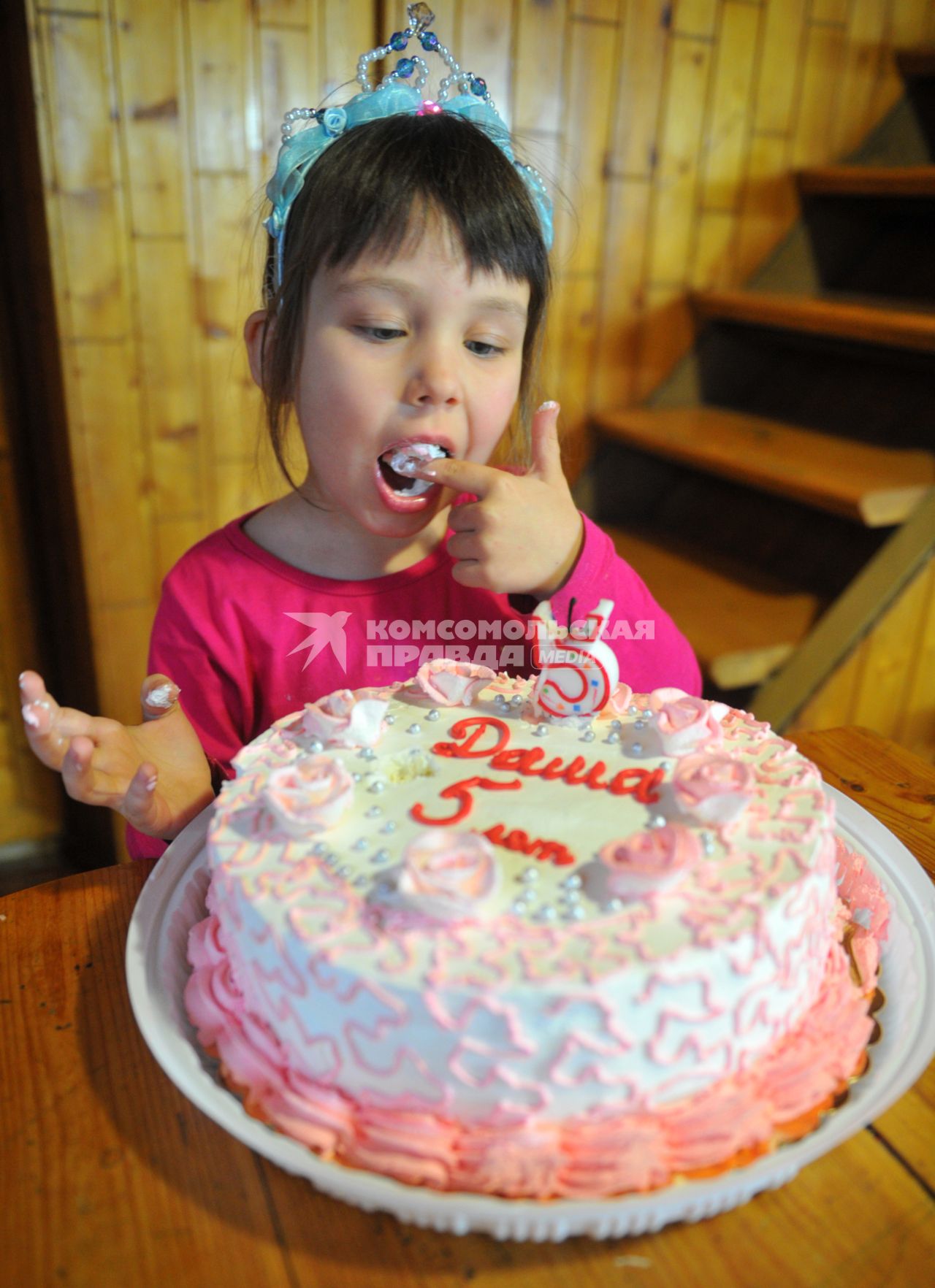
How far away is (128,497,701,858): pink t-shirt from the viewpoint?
50.0 inches

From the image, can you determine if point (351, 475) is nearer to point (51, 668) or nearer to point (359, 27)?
point (359, 27)

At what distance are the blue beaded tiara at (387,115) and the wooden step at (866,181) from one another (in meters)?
1.48

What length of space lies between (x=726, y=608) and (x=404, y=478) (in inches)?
50.2

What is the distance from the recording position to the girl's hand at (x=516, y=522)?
44.8 inches

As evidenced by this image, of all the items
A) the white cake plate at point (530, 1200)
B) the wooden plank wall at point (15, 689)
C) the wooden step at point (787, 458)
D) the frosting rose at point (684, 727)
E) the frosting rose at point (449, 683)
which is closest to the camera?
the white cake plate at point (530, 1200)

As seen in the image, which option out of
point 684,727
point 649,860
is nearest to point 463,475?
point 684,727

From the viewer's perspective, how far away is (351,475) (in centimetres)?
119

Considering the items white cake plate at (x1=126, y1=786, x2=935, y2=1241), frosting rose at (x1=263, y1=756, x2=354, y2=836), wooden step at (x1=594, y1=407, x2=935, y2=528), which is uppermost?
frosting rose at (x1=263, y1=756, x2=354, y2=836)

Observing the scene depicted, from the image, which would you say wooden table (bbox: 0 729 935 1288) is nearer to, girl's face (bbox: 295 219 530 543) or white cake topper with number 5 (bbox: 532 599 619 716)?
white cake topper with number 5 (bbox: 532 599 619 716)

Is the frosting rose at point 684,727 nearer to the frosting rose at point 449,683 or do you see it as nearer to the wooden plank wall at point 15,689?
the frosting rose at point 449,683

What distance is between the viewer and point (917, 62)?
2596 mm

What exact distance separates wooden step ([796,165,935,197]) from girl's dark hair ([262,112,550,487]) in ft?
5.10

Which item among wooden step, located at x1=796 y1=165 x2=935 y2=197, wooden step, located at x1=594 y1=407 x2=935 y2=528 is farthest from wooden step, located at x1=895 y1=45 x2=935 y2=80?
wooden step, located at x1=594 y1=407 x2=935 y2=528

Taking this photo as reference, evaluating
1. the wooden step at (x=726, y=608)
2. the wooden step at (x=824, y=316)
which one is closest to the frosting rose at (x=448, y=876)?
the wooden step at (x=726, y=608)
